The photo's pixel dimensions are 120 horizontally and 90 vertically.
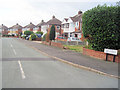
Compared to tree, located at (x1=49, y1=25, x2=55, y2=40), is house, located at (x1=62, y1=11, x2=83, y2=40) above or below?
above

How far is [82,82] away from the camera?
18.1 feet

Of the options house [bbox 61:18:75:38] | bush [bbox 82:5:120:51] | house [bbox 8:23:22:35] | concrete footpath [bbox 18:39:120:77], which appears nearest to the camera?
concrete footpath [bbox 18:39:120:77]

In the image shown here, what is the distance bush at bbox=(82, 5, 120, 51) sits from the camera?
376 inches

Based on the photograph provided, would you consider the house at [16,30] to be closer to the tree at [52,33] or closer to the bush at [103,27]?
the tree at [52,33]

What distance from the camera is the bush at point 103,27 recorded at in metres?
9.55

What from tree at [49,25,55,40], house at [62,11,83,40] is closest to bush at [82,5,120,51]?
tree at [49,25,55,40]

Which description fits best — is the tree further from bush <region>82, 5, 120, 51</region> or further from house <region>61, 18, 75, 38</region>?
house <region>61, 18, 75, 38</region>

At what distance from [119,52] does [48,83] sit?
234 inches

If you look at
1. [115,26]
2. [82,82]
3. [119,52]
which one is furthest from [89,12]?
[82,82]

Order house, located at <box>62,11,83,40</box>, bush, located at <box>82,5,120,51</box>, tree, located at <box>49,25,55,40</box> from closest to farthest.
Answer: bush, located at <box>82,5,120,51</box>, tree, located at <box>49,25,55,40</box>, house, located at <box>62,11,83,40</box>

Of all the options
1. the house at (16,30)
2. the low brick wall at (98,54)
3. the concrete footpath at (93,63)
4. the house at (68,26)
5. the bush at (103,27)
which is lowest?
the concrete footpath at (93,63)

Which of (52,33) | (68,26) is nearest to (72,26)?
(68,26)

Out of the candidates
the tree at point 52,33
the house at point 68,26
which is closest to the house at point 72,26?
the house at point 68,26

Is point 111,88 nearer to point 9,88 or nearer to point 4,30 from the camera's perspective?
point 9,88
